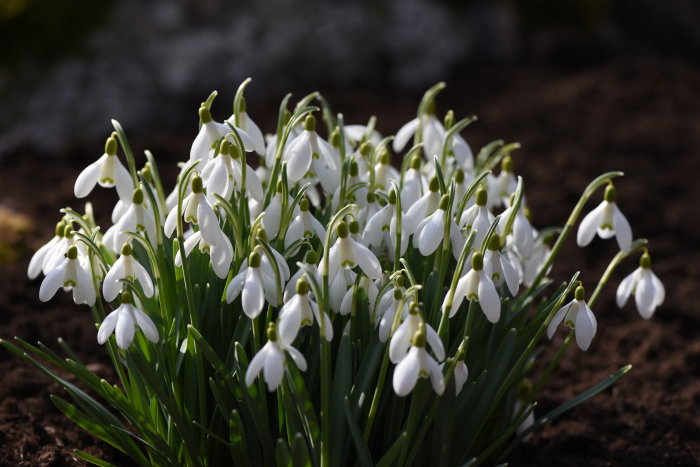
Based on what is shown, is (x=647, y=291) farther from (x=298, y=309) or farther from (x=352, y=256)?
(x=298, y=309)

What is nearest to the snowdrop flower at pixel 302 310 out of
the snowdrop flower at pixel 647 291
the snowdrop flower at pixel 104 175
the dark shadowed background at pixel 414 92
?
the snowdrop flower at pixel 104 175

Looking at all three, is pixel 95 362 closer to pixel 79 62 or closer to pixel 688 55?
pixel 79 62

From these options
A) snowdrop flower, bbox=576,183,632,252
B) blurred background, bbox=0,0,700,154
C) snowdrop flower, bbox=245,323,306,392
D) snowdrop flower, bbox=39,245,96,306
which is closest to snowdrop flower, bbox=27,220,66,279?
snowdrop flower, bbox=39,245,96,306

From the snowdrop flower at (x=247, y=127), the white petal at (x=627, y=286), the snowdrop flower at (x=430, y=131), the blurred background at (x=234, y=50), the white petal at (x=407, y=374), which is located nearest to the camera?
the white petal at (x=407, y=374)

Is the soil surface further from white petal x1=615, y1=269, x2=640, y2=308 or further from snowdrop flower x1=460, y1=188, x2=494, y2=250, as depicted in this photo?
snowdrop flower x1=460, y1=188, x2=494, y2=250

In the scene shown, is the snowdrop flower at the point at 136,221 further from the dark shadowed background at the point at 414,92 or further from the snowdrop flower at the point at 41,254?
the dark shadowed background at the point at 414,92

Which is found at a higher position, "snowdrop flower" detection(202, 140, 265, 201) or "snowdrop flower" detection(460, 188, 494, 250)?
"snowdrop flower" detection(202, 140, 265, 201)
